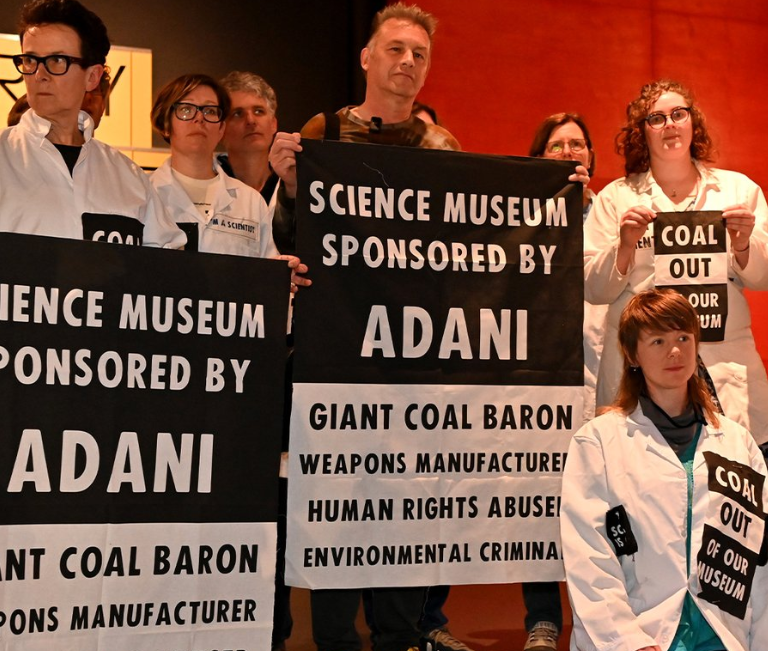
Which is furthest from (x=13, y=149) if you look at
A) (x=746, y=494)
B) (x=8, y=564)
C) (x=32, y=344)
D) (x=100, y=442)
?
(x=746, y=494)

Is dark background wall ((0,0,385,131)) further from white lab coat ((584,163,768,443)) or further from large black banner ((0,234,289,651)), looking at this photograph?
large black banner ((0,234,289,651))

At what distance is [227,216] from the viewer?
11.9ft

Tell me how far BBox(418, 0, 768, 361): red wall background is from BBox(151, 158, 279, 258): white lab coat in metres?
2.40

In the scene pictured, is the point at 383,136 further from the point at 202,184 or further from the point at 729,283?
the point at 729,283

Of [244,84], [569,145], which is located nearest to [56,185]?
[244,84]

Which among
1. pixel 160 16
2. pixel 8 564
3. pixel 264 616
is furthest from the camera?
pixel 160 16

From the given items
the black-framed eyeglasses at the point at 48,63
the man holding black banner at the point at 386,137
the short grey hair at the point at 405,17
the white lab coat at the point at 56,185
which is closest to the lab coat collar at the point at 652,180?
the man holding black banner at the point at 386,137

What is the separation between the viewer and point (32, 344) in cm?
271

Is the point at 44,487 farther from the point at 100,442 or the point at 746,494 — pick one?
the point at 746,494

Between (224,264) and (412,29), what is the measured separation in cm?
119

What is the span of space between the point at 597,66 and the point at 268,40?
206 cm

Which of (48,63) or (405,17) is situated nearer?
(48,63)

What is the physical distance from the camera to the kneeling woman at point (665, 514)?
8.61 feet

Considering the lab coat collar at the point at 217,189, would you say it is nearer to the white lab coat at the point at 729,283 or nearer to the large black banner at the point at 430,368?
the large black banner at the point at 430,368
